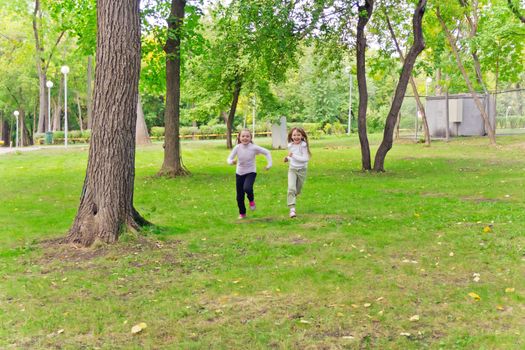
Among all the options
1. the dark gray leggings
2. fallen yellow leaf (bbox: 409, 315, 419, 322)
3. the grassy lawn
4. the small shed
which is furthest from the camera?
the small shed

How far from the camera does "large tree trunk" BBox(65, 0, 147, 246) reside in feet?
26.0

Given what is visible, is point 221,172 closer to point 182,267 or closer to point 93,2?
point 93,2

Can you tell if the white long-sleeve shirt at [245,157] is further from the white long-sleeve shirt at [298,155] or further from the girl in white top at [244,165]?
the white long-sleeve shirt at [298,155]

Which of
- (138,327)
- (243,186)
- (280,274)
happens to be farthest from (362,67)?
(138,327)

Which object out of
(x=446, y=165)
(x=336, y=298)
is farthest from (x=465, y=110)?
(x=336, y=298)

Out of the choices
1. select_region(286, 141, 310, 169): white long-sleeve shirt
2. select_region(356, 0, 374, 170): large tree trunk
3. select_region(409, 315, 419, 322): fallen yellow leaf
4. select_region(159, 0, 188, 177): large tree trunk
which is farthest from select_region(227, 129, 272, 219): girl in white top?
select_region(356, 0, 374, 170): large tree trunk

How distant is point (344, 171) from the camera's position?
18453mm

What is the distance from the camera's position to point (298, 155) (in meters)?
10.4

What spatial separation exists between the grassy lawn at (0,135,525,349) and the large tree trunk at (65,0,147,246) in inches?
15.2

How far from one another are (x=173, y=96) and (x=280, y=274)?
11283 mm

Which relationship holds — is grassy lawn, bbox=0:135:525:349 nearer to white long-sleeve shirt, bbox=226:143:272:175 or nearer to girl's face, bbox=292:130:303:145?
white long-sleeve shirt, bbox=226:143:272:175

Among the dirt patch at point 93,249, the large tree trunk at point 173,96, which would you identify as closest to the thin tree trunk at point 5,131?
the large tree trunk at point 173,96

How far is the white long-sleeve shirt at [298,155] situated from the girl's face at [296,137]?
0.24ft

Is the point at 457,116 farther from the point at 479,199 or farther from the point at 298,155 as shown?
the point at 298,155
